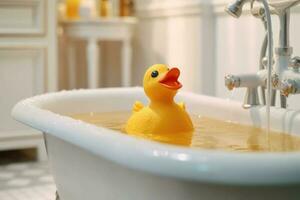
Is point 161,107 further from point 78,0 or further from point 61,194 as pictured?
point 78,0

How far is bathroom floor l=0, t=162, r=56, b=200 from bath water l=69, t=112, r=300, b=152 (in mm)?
458

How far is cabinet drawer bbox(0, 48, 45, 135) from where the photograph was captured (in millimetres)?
2705

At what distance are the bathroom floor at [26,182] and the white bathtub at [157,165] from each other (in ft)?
1.40

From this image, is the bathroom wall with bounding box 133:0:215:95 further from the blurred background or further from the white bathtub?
the white bathtub

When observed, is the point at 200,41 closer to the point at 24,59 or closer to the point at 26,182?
the point at 24,59

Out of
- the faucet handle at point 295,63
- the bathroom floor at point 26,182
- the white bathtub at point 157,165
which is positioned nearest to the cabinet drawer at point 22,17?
the bathroom floor at point 26,182

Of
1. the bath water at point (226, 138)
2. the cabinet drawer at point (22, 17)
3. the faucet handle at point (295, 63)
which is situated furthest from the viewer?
the cabinet drawer at point (22, 17)

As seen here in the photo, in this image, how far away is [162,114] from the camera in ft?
5.41

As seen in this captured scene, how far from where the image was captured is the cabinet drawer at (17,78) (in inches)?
106

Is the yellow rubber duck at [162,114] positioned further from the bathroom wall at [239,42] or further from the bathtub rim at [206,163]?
the bathroom wall at [239,42]

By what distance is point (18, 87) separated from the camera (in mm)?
2746

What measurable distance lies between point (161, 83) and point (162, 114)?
94 millimetres

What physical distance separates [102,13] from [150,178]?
7.17 ft

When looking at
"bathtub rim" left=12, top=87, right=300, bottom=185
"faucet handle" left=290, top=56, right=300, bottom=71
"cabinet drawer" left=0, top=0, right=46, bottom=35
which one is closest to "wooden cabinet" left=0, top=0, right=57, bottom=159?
"cabinet drawer" left=0, top=0, right=46, bottom=35
